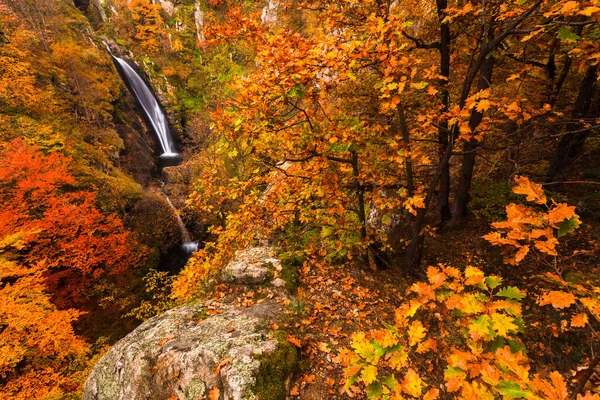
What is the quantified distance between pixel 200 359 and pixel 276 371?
1.15 metres

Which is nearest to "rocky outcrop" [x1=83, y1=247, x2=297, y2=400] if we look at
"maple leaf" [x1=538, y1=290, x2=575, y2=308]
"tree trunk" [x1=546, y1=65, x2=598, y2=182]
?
"maple leaf" [x1=538, y1=290, x2=575, y2=308]

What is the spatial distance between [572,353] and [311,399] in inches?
151

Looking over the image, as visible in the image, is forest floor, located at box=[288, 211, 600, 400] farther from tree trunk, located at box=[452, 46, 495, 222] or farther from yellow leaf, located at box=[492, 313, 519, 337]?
yellow leaf, located at box=[492, 313, 519, 337]

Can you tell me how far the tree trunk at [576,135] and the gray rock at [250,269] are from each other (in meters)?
6.16

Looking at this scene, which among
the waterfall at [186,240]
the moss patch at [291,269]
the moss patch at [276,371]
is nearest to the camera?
the moss patch at [276,371]

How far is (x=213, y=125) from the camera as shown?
393cm

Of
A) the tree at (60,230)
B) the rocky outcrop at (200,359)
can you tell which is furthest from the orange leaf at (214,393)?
the tree at (60,230)

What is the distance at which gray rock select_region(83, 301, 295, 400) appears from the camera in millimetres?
3805

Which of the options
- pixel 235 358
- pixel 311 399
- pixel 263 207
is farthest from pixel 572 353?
pixel 263 207

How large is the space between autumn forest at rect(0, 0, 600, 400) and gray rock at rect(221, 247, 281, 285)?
26 cm

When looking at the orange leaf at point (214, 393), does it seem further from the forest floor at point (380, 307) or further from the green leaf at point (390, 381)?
the green leaf at point (390, 381)

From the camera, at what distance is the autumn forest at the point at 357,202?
215cm

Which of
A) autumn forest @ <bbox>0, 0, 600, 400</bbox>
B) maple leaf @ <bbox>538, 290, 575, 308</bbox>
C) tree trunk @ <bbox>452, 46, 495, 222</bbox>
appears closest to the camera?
maple leaf @ <bbox>538, 290, 575, 308</bbox>

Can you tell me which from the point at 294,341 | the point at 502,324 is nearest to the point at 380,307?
the point at 294,341
